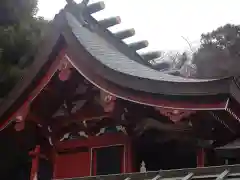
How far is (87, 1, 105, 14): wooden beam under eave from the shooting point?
31.7ft

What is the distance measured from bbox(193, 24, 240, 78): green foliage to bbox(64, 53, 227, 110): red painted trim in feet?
46.3

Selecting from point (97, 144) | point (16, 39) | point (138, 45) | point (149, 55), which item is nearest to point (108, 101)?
point (97, 144)

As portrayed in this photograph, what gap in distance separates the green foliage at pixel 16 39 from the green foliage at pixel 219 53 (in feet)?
34.9

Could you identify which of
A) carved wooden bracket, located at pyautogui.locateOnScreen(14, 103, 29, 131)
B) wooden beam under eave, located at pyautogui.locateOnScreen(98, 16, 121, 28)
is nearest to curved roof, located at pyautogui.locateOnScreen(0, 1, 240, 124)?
carved wooden bracket, located at pyautogui.locateOnScreen(14, 103, 29, 131)

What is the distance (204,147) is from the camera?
671 cm

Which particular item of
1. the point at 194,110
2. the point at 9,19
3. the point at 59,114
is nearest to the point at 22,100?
the point at 59,114

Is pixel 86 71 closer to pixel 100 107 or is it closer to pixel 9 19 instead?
pixel 100 107

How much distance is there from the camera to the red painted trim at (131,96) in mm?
5713

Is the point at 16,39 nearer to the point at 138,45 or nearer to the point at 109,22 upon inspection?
the point at 109,22

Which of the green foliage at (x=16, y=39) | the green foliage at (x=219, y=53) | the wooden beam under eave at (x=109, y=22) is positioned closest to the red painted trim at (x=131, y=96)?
the wooden beam under eave at (x=109, y=22)

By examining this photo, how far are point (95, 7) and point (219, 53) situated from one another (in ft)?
41.3

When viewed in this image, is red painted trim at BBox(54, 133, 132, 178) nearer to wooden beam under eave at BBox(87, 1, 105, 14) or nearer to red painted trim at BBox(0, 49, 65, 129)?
red painted trim at BBox(0, 49, 65, 129)

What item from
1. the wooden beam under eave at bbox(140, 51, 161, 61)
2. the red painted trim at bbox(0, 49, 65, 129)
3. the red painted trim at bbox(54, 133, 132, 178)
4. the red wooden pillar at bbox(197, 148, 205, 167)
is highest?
the wooden beam under eave at bbox(140, 51, 161, 61)

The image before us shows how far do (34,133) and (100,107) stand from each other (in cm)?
143
